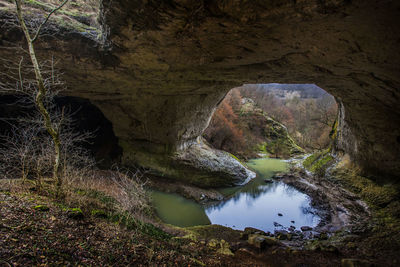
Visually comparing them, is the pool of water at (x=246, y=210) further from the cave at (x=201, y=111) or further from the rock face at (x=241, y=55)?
the rock face at (x=241, y=55)

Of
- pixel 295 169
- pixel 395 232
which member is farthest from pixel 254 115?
pixel 395 232

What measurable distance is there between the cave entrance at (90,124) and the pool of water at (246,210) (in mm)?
5016

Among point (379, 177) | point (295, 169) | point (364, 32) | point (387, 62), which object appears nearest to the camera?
point (364, 32)

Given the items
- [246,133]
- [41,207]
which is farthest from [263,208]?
[246,133]

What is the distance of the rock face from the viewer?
127 inches

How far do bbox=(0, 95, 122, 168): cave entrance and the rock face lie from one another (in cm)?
321

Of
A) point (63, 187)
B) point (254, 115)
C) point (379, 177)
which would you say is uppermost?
point (254, 115)

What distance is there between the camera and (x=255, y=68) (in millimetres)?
6047

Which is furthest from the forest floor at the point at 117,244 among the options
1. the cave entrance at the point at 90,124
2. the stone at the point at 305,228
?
the cave entrance at the point at 90,124

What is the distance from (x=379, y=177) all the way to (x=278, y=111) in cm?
2960

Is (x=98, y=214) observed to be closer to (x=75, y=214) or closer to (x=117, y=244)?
(x=75, y=214)

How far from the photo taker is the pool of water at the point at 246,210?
714 centimetres

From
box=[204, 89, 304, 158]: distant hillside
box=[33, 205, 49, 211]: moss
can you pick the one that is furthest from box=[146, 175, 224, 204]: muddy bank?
box=[204, 89, 304, 158]: distant hillside

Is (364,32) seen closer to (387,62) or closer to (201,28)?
(387,62)
